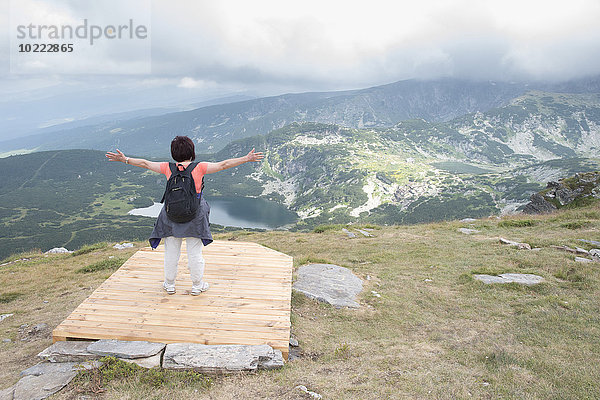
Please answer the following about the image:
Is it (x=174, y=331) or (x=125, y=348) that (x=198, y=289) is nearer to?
(x=174, y=331)

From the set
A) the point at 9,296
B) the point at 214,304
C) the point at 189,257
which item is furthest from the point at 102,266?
the point at 214,304

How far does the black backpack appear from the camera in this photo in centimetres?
696

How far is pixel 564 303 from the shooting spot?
8516 mm

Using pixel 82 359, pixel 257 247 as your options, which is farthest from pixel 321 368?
pixel 257 247

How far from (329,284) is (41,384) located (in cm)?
802

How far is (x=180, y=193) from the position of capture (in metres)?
6.96

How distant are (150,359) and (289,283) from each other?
428 centimetres

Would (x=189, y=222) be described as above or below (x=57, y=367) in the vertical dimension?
above

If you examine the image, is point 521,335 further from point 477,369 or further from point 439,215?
point 439,215

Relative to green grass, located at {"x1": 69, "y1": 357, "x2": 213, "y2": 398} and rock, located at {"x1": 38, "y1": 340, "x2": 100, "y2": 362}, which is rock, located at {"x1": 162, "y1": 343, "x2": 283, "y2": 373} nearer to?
green grass, located at {"x1": 69, "y1": 357, "x2": 213, "y2": 398}

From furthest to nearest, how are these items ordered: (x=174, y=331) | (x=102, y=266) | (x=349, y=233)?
(x=349, y=233), (x=102, y=266), (x=174, y=331)

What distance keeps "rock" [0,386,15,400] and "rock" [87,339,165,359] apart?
45.9 inches

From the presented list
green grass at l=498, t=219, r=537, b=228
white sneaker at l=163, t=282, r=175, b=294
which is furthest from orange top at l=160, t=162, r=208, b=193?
green grass at l=498, t=219, r=537, b=228

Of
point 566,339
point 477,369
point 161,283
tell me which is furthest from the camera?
point 161,283
